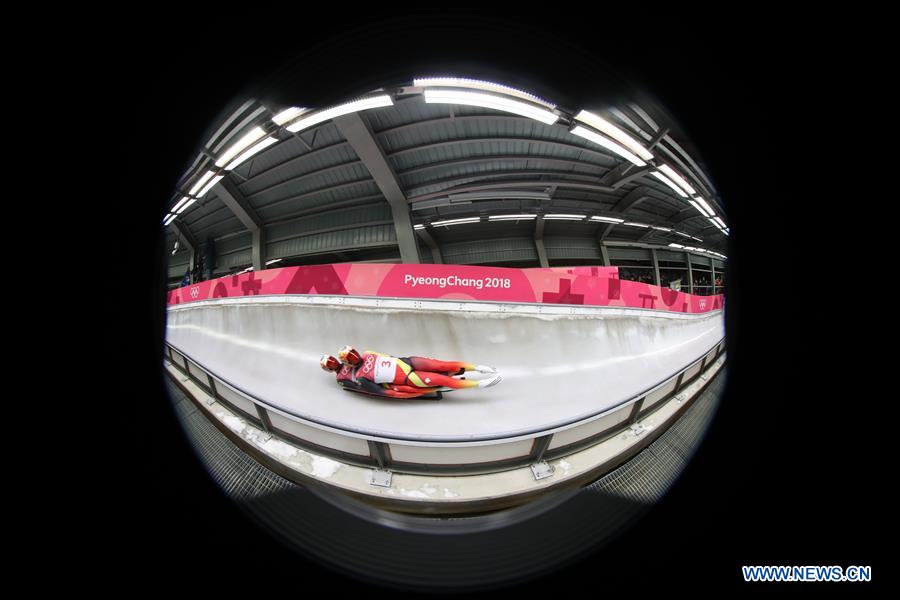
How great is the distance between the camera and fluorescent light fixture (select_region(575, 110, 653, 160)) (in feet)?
2.99

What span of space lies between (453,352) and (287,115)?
5.32 feet

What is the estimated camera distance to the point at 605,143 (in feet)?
3.26

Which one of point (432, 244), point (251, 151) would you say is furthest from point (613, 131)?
point (251, 151)

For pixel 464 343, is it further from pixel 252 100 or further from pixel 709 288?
pixel 252 100

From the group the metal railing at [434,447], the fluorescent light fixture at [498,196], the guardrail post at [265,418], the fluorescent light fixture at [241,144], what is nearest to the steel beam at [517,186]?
the fluorescent light fixture at [498,196]

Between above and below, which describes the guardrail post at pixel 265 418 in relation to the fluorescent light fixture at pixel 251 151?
below

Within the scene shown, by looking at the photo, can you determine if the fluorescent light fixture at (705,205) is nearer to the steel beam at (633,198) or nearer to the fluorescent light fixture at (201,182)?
the steel beam at (633,198)

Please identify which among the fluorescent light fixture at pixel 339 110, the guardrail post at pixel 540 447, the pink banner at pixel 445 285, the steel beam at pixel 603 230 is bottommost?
the guardrail post at pixel 540 447

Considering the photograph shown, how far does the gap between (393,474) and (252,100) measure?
5.50 ft

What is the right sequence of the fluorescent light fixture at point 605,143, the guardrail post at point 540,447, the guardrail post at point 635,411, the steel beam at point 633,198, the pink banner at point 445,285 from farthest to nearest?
the guardrail post at point 635,411 < the pink banner at point 445,285 < the guardrail post at point 540,447 < the steel beam at point 633,198 < the fluorescent light fixture at point 605,143

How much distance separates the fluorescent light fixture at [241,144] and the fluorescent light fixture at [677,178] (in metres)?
1.53

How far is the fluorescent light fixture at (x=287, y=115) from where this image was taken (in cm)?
89

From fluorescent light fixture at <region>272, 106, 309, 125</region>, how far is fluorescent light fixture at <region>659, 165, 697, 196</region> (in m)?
1.35

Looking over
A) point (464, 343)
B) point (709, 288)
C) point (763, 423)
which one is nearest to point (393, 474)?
point (464, 343)
